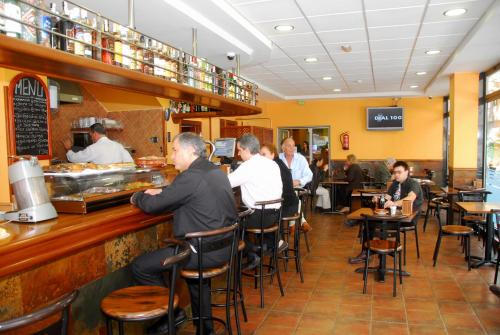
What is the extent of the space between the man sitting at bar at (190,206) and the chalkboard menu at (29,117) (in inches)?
101

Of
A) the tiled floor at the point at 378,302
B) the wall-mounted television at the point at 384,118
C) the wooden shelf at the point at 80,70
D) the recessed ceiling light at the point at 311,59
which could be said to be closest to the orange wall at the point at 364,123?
the wall-mounted television at the point at 384,118

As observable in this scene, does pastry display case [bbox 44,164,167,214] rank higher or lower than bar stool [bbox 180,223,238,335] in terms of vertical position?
higher

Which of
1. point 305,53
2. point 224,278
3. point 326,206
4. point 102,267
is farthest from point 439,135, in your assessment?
point 102,267

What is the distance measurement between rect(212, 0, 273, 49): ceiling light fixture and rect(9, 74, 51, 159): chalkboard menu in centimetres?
237

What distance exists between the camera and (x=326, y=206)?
9508mm

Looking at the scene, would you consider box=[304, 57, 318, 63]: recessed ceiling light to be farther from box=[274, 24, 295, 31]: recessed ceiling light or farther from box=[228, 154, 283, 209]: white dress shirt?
box=[228, 154, 283, 209]: white dress shirt

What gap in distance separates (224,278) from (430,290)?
2.12 m

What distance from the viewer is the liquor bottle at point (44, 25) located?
225cm

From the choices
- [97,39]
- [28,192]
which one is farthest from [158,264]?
[97,39]

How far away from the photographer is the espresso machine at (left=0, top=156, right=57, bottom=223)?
7.56ft

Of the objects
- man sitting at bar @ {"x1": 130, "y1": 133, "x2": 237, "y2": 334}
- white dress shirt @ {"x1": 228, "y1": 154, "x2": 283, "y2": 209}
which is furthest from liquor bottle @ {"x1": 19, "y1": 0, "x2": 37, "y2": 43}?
white dress shirt @ {"x1": 228, "y1": 154, "x2": 283, "y2": 209}

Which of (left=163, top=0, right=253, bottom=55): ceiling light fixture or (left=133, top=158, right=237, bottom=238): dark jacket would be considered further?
(left=163, top=0, right=253, bottom=55): ceiling light fixture

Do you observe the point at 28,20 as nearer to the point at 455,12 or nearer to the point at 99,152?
the point at 99,152

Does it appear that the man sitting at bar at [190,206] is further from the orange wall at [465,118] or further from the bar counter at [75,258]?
the orange wall at [465,118]
